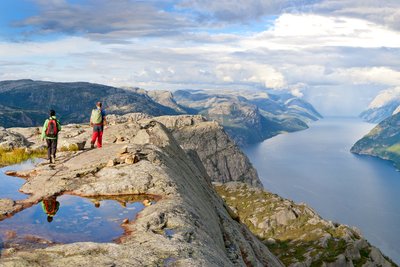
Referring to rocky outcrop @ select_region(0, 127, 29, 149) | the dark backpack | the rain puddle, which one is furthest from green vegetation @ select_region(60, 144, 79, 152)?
rocky outcrop @ select_region(0, 127, 29, 149)

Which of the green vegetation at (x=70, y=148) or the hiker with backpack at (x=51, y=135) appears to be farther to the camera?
the green vegetation at (x=70, y=148)

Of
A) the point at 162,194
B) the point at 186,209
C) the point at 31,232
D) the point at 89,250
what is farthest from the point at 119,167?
the point at 89,250

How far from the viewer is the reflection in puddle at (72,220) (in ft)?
56.6

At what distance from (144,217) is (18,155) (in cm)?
2004

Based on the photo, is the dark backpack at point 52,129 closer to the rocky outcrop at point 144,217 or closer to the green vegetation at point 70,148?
the rocky outcrop at point 144,217

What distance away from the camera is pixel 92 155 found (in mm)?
30734

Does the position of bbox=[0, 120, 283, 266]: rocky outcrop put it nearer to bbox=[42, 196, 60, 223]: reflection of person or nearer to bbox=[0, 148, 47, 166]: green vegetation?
bbox=[42, 196, 60, 223]: reflection of person

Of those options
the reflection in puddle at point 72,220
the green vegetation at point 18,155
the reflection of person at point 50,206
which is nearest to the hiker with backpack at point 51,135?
the green vegetation at point 18,155

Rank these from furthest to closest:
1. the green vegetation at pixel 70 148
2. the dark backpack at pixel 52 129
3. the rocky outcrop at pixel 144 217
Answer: the green vegetation at pixel 70 148 < the dark backpack at pixel 52 129 < the rocky outcrop at pixel 144 217

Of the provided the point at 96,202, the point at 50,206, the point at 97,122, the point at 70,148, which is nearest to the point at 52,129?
the point at 70,148

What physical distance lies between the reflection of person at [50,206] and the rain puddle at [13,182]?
1636mm

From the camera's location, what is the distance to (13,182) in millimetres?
25969

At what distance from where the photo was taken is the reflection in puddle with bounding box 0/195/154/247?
1727 cm

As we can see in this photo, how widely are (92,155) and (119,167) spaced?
5.60m
